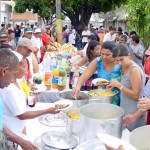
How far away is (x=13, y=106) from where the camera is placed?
6.13ft

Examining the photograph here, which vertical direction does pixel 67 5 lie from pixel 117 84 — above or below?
above

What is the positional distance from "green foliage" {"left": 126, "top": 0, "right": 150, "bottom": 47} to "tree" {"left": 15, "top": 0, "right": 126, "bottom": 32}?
9.24 meters

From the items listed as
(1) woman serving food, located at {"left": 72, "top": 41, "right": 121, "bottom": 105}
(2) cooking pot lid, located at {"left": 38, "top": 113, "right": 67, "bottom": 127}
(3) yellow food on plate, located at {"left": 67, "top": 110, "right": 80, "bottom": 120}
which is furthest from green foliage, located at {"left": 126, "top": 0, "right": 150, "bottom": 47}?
(3) yellow food on plate, located at {"left": 67, "top": 110, "right": 80, "bottom": 120}

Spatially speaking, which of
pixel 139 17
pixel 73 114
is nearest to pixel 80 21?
pixel 139 17

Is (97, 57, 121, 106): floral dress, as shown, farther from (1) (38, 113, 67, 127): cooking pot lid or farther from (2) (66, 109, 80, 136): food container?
(2) (66, 109, 80, 136): food container

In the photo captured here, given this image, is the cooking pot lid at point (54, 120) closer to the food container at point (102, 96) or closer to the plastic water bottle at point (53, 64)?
the food container at point (102, 96)

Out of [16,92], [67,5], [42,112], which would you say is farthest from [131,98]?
[67,5]

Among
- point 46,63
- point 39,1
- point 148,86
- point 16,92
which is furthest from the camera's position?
point 39,1

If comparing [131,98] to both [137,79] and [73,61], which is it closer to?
[137,79]

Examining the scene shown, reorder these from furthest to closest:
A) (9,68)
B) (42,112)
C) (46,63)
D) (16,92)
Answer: (46,63)
(42,112)
(16,92)
(9,68)

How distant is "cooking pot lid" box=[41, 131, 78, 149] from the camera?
5.78 ft

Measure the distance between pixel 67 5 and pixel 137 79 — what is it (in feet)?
45.8

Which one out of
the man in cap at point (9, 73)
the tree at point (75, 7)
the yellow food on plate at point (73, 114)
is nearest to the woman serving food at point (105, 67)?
the yellow food on plate at point (73, 114)

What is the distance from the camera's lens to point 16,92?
1.88m
